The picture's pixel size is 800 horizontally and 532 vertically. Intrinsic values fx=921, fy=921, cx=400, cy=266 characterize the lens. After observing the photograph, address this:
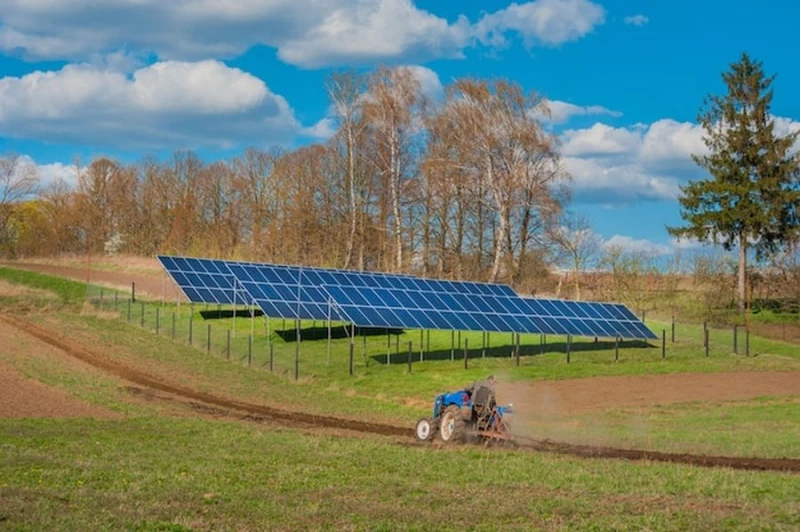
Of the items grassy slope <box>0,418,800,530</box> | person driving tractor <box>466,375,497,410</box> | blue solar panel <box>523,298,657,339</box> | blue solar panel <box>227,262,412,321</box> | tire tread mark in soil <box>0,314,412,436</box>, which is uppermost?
blue solar panel <box>227,262,412,321</box>

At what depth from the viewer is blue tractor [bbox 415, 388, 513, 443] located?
23641 mm

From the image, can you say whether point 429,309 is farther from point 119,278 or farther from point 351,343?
point 119,278

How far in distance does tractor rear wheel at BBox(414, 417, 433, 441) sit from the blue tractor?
0.62 metres

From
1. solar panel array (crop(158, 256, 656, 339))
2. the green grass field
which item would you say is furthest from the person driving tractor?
solar panel array (crop(158, 256, 656, 339))

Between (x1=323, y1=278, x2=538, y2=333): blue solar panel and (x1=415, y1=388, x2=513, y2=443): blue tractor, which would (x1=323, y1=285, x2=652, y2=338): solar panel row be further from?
(x1=415, y1=388, x2=513, y2=443): blue tractor

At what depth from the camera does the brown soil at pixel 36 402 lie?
93.8 feet

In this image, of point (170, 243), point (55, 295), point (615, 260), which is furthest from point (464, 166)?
point (170, 243)

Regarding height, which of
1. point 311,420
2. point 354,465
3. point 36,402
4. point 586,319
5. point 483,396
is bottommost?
point 311,420

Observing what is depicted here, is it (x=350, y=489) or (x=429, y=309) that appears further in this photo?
(x=429, y=309)

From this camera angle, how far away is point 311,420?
30.8m

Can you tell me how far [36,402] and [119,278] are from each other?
53935 millimetres

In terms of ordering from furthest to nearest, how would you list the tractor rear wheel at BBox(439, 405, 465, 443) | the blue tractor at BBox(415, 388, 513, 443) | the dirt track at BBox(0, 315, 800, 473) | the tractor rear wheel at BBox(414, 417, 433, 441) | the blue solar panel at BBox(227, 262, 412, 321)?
the blue solar panel at BBox(227, 262, 412, 321) < the tractor rear wheel at BBox(414, 417, 433, 441) < the tractor rear wheel at BBox(439, 405, 465, 443) < the blue tractor at BBox(415, 388, 513, 443) < the dirt track at BBox(0, 315, 800, 473)

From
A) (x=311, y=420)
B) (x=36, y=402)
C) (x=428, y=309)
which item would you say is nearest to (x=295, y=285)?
(x=428, y=309)

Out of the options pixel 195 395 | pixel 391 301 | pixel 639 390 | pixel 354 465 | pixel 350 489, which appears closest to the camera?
pixel 350 489
